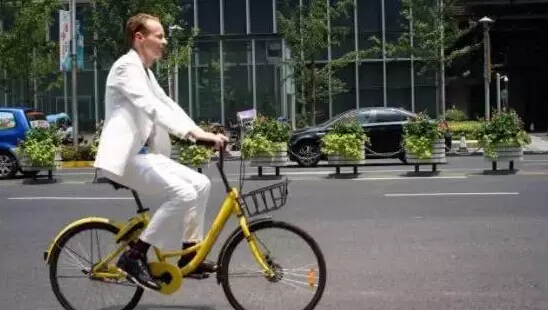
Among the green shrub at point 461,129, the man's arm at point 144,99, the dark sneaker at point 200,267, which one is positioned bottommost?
the dark sneaker at point 200,267

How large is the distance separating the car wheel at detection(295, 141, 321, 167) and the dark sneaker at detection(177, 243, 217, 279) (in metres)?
15.0

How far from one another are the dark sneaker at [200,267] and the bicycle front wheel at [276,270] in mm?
77

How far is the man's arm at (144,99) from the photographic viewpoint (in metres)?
4.82

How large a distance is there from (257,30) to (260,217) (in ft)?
110

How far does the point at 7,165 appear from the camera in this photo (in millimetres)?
17625

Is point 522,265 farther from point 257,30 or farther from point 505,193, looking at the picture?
point 257,30

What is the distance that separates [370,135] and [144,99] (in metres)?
16.4

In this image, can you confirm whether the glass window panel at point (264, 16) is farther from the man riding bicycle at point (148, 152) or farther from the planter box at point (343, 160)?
the man riding bicycle at point (148, 152)

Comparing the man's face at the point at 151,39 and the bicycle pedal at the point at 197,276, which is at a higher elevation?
the man's face at the point at 151,39

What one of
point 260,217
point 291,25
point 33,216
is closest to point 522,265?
point 260,217

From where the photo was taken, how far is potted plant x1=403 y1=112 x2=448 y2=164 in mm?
15930

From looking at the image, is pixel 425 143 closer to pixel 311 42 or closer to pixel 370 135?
pixel 370 135

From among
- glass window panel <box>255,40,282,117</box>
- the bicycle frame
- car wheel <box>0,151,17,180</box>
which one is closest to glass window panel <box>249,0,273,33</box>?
glass window panel <box>255,40,282,117</box>

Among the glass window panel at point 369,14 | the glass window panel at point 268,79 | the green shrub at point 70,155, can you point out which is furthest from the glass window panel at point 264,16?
the green shrub at point 70,155
